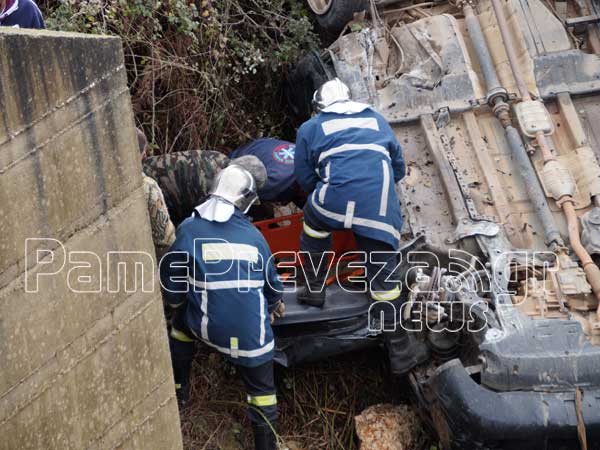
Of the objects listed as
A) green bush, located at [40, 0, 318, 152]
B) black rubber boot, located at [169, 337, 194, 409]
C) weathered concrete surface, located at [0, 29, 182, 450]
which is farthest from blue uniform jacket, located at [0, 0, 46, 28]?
weathered concrete surface, located at [0, 29, 182, 450]

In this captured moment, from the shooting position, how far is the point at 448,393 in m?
3.88

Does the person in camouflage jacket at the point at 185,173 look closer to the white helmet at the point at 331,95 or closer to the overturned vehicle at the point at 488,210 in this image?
the white helmet at the point at 331,95

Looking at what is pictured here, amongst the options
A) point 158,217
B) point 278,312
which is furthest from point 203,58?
point 278,312

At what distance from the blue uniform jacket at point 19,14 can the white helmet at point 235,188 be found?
4.55 ft

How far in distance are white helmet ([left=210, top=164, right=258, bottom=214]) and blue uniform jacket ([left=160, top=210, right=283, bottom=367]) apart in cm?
7

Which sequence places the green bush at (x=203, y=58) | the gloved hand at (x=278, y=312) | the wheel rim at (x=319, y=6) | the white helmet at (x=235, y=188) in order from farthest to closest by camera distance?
the wheel rim at (x=319, y=6) → the green bush at (x=203, y=58) → the gloved hand at (x=278, y=312) → the white helmet at (x=235, y=188)

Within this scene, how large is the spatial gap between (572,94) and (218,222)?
2.74m

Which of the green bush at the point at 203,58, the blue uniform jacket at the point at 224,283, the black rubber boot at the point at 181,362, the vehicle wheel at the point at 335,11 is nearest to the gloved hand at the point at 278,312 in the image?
the blue uniform jacket at the point at 224,283

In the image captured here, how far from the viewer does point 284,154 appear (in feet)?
16.5

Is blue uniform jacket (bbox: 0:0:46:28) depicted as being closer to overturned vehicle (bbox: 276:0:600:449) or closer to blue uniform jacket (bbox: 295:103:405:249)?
blue uniform jacket (bbox: 295:103:405:249)

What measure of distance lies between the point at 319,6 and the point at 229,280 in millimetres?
3164

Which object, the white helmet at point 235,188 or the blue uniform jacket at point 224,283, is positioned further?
the white helmet at point 235,188

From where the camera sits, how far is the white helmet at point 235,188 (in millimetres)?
3930

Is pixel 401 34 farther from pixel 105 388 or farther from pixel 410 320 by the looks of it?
pixel 105 388
